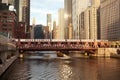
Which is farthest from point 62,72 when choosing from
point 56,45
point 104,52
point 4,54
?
point 104,52

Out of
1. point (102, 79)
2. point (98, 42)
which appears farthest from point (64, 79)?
point (98, 42)

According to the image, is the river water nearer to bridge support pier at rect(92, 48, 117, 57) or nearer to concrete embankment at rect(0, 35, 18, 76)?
concrete embankment at rect(0, 35, 18, 76)

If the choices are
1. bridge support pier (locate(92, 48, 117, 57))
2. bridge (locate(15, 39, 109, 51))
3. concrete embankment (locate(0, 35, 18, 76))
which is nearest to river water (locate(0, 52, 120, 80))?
concrete embankment (locate(0, 35, 18, 76))

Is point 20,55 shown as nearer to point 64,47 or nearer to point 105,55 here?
point 64,47

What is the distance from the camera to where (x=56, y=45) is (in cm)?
18362

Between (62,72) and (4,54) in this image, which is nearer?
(4,54)

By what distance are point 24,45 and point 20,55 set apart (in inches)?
424

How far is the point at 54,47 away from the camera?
173 m

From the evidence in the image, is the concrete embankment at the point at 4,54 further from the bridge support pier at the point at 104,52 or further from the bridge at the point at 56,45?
the bridge support pier at the point at 104,52

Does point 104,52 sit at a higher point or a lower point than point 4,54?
lower

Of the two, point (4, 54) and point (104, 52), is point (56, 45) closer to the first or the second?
point (104, 52)

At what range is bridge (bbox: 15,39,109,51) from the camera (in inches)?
6811

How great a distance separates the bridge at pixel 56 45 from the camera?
17300cm

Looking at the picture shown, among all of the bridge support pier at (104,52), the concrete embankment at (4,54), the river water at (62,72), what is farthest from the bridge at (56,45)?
the concrete embankment at (4,54)
